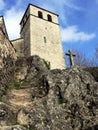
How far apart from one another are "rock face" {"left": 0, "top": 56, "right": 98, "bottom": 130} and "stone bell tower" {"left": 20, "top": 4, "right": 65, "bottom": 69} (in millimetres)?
7974

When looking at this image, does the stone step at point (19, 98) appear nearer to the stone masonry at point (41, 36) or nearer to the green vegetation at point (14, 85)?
the green vegetation at point (14, 85)

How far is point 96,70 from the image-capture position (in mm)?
17703

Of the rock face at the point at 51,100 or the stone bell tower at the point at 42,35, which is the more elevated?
the stone bell tower at the point at 42,35

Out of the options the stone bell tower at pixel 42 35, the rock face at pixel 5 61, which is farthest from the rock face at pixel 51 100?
the stone bell tower at pixel 42 35

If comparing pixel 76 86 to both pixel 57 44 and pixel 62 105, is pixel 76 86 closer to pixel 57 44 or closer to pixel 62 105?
pixel 62 105

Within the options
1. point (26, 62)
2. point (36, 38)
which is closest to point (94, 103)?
point (26, 62)

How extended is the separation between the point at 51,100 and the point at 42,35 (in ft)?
50.2

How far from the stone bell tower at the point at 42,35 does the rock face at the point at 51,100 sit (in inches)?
314

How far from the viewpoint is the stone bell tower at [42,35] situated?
26.3 metres

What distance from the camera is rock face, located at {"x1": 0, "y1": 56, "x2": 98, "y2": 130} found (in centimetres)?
1119

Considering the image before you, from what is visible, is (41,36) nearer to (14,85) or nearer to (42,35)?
(42,35)

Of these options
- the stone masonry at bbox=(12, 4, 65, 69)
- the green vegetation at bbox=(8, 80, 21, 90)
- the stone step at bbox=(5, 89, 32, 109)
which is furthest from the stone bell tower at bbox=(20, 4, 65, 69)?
the stone step at bbox=(5, 89, 32, 109)

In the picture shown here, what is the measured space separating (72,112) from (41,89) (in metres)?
2.89

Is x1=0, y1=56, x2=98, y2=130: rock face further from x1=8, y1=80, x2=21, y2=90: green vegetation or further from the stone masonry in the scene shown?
the stone masonry
